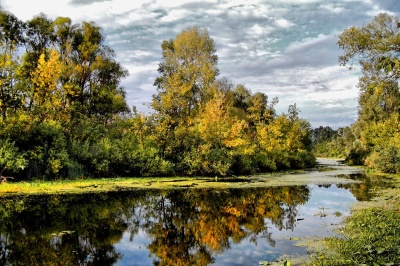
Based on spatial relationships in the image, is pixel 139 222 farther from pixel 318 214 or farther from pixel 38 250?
pixel 318 214

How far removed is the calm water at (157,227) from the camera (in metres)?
7.28

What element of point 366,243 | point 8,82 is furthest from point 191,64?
point 366,243

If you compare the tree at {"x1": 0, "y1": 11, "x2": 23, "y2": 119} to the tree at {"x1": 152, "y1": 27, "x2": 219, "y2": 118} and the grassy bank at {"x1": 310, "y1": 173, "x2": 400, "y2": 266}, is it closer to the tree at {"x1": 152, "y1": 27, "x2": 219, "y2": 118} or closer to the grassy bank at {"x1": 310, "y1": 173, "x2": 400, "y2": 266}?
the tree at {"x1": 152, "y1": 27, "x2": 219, "y2": 118}

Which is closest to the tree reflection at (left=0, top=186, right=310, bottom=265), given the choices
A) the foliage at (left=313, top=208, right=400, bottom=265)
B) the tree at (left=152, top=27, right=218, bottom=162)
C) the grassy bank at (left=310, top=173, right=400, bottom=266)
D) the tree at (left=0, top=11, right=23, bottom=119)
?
Answer: the grassy bank at (left=310, top=173, right=400, bottom=266)

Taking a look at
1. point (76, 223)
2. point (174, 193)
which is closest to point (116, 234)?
point (76, 223)

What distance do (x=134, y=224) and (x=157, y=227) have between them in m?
0.80

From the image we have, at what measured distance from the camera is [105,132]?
27.8m

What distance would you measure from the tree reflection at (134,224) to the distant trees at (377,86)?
6.82m

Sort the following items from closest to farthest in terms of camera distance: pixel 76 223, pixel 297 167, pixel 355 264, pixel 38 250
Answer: pixel 355 264, pixel 38 250, pixel 76 223, pixel 297 167

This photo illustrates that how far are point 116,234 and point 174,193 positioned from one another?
831 cm

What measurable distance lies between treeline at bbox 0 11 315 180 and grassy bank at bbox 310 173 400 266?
16161mm

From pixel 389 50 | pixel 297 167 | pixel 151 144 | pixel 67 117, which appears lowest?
pixel 297 167

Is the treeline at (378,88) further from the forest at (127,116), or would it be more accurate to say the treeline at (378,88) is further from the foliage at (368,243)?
the foliage at (368,243)

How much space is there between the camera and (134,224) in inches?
415
